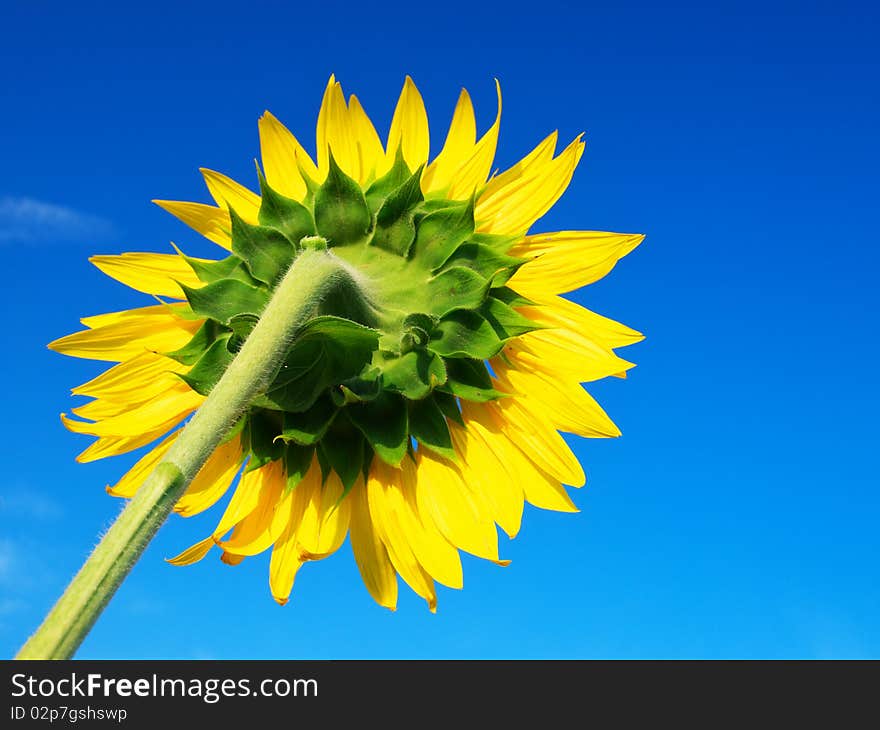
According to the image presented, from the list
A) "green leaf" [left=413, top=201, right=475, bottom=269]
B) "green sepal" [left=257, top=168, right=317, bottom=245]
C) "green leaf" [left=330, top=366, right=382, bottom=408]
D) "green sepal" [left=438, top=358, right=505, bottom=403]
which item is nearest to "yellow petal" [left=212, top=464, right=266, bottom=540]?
"green leaf" [left=330, top=366, right=382, bottom=408]

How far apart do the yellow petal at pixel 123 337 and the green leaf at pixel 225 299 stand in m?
0.50

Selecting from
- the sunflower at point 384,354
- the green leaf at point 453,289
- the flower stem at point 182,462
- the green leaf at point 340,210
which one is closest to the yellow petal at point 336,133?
the sunflower at point 384,354

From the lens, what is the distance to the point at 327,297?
2.98 meters

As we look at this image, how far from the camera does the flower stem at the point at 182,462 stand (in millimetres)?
1785

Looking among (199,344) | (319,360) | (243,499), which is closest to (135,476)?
(243,499)

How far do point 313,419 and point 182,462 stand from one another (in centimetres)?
122

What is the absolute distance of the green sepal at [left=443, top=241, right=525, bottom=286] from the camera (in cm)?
349

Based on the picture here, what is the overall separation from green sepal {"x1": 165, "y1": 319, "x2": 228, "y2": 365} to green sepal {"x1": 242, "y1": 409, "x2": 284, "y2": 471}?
0.32 meters

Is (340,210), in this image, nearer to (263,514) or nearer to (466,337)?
(466,337)

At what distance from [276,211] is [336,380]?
0.73m

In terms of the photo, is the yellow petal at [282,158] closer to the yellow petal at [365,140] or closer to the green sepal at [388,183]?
the yellow petal at [365,140]

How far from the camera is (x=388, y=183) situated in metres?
3.58

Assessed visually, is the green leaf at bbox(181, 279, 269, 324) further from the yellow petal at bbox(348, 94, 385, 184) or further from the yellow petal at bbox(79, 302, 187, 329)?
the yellow petal at bbox(348, 94, 385, 184)
